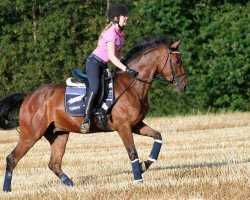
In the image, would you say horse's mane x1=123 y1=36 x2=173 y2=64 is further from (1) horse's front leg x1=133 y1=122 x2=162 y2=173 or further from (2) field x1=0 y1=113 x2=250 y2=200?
(2) field x1=0 y1=113 x2=250 y2=200

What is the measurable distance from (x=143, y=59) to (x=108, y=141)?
30.6 feet

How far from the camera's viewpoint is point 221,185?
10.7 metres

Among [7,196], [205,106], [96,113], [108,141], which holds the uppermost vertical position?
[96,113]

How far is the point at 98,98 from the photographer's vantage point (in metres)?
12.4

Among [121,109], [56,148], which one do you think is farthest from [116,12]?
[56,148]

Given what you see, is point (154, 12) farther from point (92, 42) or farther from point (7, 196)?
point (7, 196)

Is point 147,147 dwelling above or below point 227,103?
above

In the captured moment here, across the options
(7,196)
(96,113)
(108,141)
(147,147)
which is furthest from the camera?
(108,141)

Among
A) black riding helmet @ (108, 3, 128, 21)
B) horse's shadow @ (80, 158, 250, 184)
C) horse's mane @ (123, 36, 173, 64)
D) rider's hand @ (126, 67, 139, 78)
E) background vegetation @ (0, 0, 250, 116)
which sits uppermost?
black riding helmet @ (108, 3, 128, 21)

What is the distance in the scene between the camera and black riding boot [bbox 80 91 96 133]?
488 inches

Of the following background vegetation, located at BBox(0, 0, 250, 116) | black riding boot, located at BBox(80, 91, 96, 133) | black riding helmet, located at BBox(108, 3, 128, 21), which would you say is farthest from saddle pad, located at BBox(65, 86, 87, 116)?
background vegetation, located at BBox(0, 0, 250, 116)

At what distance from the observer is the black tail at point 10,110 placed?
44.0ft

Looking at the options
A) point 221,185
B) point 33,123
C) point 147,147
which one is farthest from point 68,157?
point 221,185

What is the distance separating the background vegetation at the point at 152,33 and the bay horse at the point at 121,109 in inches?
675
